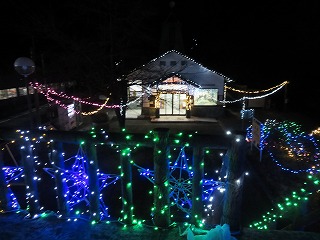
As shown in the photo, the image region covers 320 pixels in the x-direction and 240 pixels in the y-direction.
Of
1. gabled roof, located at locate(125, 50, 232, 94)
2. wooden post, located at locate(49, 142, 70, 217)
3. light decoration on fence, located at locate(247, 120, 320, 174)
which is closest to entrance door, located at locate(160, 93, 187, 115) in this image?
gabled roof, located at locate(125, 50, 232, 94)

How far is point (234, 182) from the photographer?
301 centimetres

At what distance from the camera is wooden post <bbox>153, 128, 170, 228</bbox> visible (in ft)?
9.78

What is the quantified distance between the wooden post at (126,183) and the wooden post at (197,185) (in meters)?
0.81

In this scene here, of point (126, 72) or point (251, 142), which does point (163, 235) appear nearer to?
point (251, 142)

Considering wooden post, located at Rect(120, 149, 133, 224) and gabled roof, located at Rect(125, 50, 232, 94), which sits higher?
gabled roof, located at Rect(125, 50, 232, 94)

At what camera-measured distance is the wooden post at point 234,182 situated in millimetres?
2910

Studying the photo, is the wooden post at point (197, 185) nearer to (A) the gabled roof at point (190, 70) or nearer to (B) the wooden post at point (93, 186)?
(B) the wooden post at point (93, 186)

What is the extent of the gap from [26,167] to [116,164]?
7.16 metres

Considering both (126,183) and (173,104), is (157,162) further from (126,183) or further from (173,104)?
(173,104)

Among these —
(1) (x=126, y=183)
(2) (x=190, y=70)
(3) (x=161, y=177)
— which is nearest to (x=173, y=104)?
(2) (x=190, y=70)

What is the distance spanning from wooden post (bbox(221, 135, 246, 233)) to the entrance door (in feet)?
57.1

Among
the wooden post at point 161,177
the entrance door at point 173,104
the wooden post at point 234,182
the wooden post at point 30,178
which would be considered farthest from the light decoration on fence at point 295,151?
the entrance door at point 173,104

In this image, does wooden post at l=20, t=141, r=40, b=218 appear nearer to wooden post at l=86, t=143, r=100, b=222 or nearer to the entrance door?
wooden post at l=86, t=143, r=100, b=222

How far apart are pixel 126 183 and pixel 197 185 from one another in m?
0.90
